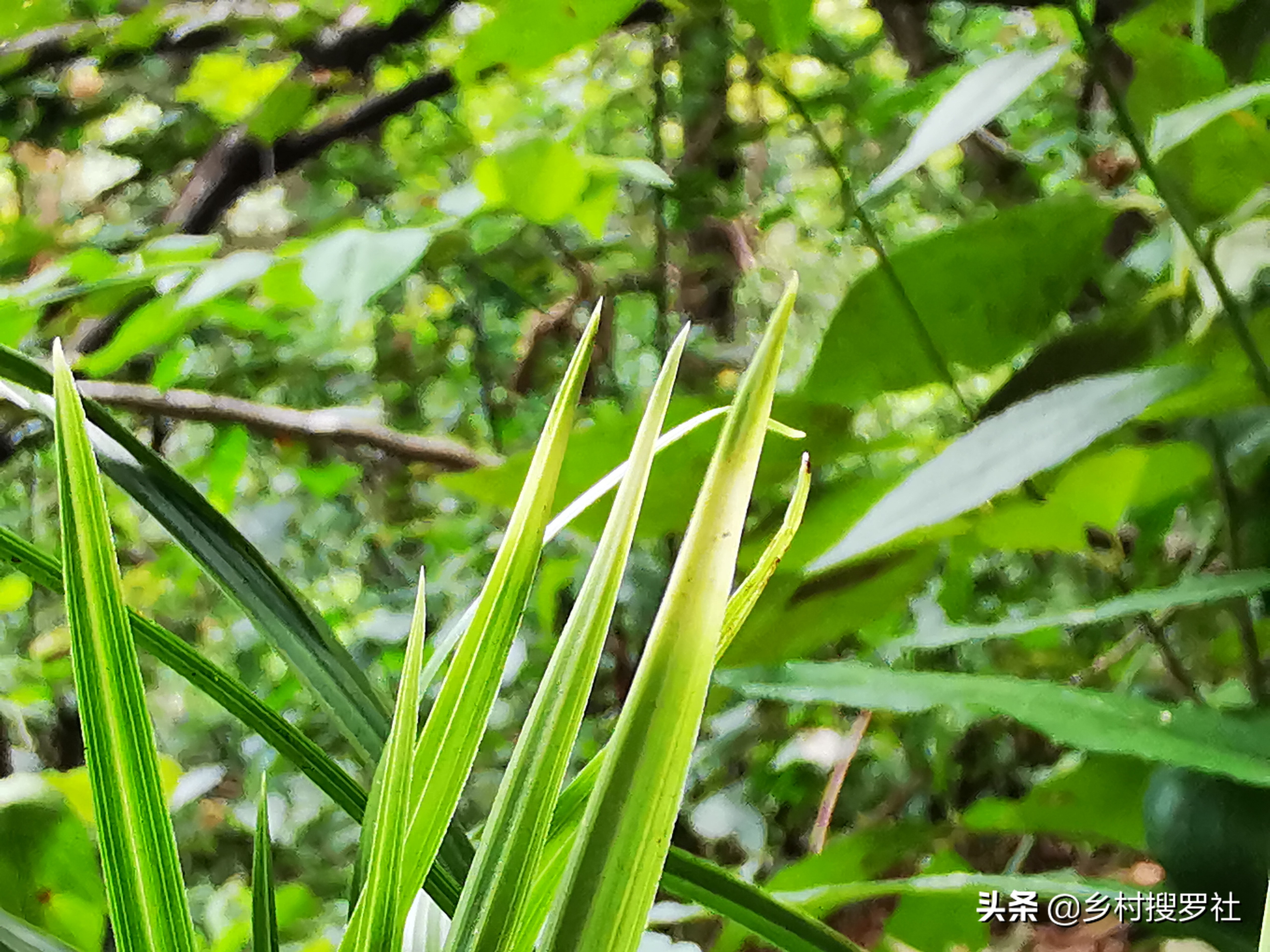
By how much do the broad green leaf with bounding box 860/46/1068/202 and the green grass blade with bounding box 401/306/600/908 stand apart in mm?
108

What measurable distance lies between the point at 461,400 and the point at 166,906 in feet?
3.55

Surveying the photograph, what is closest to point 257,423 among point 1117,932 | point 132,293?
point 132,293

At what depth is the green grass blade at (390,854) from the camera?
0.15m

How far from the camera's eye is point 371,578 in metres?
1.19

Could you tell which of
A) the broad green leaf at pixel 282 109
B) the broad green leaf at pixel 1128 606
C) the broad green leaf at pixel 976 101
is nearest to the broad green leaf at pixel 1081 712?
the broad green leaf at pixel 1128 606

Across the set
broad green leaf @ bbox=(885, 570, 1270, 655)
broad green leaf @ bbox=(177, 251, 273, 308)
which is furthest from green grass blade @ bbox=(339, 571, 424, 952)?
broad green leaf @ bbox=(177, 251, 273, 308)

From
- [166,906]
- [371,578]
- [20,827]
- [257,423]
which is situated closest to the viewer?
[166,906]

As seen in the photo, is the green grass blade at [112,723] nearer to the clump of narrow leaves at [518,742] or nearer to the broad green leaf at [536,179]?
the clump of narrow leaves at [518,742]

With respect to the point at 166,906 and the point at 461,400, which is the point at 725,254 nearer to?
the point at 461,400

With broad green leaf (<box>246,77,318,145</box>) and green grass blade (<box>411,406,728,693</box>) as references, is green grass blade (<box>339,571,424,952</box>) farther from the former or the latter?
broad green leaf (<box>246,77,318,145</box>)

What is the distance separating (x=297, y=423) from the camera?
1.53 ft

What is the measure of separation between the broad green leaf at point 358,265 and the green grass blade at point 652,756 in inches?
7.9

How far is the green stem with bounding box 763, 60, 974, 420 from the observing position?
0.23 m

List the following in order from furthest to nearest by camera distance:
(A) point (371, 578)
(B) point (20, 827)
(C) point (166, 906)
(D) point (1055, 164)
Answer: (A) point (371, 578)
(D) point (1055, 164)
(B) point (20, 827)
(C) point (166, 906)
